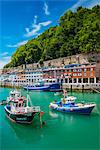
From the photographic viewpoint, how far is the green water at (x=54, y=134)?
9.70m

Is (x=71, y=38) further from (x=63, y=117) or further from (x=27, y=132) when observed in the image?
(x=27, y=132)

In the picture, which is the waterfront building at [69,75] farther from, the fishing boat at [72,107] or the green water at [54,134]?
the green water at [54,134]

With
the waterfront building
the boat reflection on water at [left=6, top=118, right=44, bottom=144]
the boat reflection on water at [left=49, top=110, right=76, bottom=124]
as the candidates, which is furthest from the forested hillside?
the boat reflection on water at [left=6, top=118, right=44, bottom=144]

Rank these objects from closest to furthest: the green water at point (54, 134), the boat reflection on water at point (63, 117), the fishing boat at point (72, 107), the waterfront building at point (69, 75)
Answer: the green water at point (54, 134), the boat reflection on water at point (63, 117), the fishing boat at point (72, 107), the waterfront building at point (69, 75)

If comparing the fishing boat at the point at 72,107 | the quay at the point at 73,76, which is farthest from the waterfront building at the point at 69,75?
the fishing boat at the point at 72,107

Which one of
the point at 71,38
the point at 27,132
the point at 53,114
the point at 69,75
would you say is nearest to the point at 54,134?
the point at 27,132

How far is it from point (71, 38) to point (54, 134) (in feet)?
106

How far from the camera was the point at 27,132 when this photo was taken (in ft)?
37.1

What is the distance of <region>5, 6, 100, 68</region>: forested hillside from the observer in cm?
3550

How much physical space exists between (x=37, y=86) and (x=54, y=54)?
11263 millimetres

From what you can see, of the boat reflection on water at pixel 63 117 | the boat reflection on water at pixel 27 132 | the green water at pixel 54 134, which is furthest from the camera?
the boat reflection on water at pixel 63 117

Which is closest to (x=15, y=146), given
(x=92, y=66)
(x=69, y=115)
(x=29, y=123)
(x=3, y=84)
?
(x=29, y=123)

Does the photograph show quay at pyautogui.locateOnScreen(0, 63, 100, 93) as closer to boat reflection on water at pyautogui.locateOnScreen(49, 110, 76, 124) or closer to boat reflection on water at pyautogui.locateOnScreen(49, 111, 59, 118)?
→ boat reflection on water at pyautogui.locateOnScreen(49, 111, 59, 118)

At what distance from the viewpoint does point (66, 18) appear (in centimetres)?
4606
